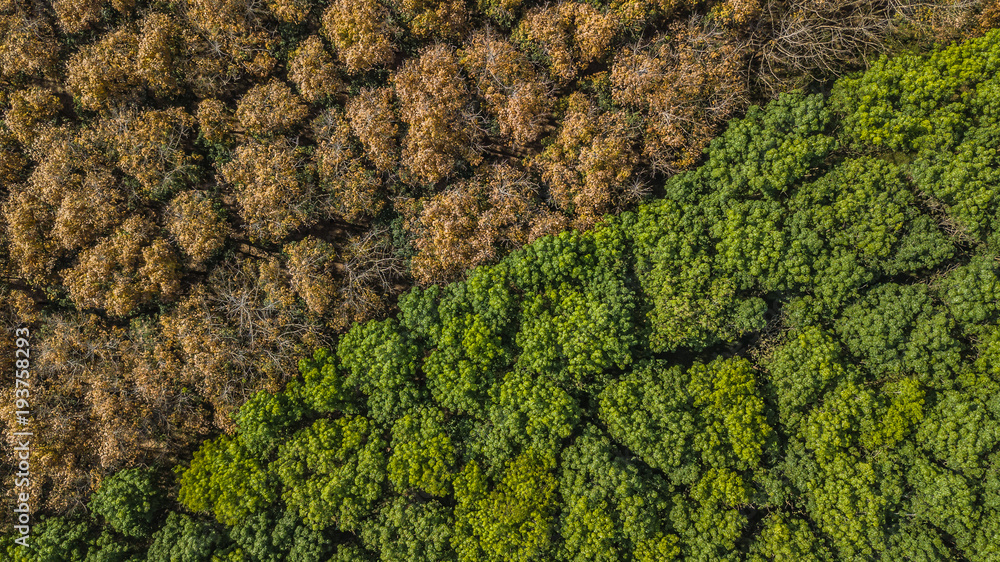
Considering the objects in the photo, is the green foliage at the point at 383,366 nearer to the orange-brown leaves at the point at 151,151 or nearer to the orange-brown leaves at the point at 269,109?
the orange-brown leaves at the point at 269,109

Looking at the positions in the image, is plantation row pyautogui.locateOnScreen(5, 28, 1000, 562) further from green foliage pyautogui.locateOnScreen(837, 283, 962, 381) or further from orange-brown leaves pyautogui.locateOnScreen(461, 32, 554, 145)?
orange-brown leaves pyautogui.locateOnScreen(461, 32, 554, 145)

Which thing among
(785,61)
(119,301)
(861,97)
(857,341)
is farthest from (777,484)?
(119,301)

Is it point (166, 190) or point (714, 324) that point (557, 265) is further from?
point (166, 190)

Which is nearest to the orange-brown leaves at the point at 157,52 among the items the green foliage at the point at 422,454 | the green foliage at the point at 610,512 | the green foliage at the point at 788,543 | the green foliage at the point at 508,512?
the green foliage at the point at 422,454

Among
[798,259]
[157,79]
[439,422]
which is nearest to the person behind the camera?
[798,259]

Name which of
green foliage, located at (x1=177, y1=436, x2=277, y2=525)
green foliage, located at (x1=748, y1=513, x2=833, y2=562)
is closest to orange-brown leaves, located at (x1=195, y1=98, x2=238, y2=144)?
green foliage, located at (x1=177, y1=436, x2=277, y2=525)

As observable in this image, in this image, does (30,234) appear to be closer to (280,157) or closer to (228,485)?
(280,157)
